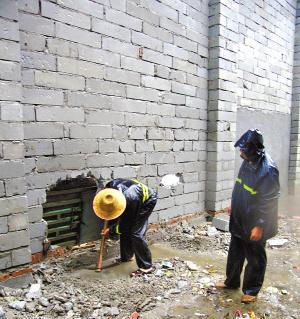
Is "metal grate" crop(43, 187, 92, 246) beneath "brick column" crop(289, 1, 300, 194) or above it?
beneath

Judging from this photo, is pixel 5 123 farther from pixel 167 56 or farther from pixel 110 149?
pixel 167 56

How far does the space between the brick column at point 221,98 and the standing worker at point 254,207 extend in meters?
2.62

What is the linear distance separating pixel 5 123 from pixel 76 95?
116cm

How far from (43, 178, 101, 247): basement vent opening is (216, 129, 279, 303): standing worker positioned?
211 cm

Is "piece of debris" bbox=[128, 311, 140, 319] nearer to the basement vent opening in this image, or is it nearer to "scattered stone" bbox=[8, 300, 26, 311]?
"scattered stone" bbox=[8, 300, 26, 311]

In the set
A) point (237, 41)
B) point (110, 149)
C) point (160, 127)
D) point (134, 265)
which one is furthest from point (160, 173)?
point (237, 41)

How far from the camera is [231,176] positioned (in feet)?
20.6

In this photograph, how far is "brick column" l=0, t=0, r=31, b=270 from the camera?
3023 mm

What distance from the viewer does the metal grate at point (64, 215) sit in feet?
13.4

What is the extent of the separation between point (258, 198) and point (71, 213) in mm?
2563

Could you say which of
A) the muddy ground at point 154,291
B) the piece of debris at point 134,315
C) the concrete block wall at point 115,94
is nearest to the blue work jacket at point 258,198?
the muddy ground at point 154,291

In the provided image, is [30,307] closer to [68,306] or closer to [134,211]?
[68,306]

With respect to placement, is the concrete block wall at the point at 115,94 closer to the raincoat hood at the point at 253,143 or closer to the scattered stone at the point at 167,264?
the scattered stone at the point at 167,264

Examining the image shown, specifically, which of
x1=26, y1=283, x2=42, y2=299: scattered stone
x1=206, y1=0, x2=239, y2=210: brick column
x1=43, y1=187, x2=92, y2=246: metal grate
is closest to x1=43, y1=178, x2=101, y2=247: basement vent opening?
x1=43, y1=187, x2=92, y2=246: metal grate
